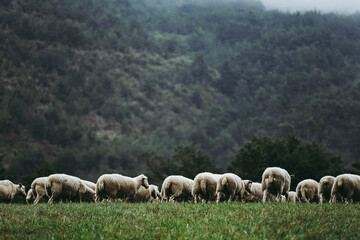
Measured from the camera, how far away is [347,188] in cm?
2320

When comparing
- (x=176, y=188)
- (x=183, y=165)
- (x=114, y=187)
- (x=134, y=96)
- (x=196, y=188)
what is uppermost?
(x=196, y=188)

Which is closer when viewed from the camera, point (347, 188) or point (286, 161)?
point (347, 188)

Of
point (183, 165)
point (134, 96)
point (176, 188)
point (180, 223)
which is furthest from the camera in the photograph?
point (134, 96)

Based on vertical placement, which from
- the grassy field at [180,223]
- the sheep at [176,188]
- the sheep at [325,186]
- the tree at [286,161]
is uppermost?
the grassy field at [180,223]

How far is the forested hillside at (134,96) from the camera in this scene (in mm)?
117125

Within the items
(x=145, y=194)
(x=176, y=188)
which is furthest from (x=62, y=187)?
(x=145, y=194)

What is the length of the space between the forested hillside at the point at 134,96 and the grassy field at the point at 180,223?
3117 inches

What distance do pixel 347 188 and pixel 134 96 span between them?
138 m

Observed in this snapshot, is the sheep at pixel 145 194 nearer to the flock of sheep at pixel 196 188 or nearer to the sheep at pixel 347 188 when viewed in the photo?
the flock of sheep at pixel 196 188

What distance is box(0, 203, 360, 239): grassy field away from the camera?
12.0 m

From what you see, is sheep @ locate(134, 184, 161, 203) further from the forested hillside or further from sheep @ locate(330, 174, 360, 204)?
the forested hillside

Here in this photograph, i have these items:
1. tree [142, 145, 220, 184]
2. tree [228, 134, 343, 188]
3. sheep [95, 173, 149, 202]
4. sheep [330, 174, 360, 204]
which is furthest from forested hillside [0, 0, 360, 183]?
sheep [330, 174, 360, 204]

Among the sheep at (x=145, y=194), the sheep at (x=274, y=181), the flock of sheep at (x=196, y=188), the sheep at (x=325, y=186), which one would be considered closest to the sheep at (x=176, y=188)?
→ the flock of sheep at (x=196, y=188)

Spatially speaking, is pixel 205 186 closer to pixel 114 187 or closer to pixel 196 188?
pixel 196 188
